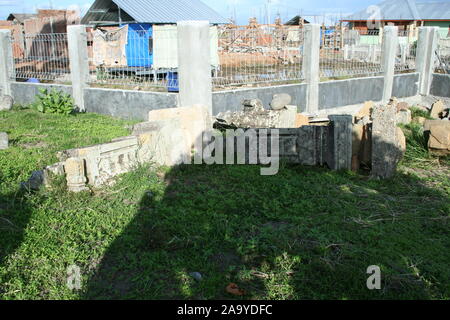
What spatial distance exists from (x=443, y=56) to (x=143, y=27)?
884 centimetres

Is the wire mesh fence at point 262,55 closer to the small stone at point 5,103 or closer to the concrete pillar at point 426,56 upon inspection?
the concrete pillar at point 426,56

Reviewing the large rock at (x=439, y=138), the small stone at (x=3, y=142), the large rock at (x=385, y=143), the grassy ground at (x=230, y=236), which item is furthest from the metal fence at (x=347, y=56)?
the small stone at (x=3, y=142)

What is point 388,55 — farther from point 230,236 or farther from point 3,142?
point 230,236

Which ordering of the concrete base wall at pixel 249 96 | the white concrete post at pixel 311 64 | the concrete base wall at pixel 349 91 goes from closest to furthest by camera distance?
the concrete base wall at pixel 249 96 < the white concrete post at pixel 311 64 < the concrete base wall at pixel 349 91

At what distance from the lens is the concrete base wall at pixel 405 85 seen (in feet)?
43.5

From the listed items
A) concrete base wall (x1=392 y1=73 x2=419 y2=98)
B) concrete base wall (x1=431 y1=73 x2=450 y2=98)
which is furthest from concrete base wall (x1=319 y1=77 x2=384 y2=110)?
concrete base wall (x1=431 y1=73 x2=450 y2=98)

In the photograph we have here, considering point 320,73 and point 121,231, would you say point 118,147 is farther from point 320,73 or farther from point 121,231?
point 320,73

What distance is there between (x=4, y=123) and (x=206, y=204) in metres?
6.27

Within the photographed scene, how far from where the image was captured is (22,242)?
4.26 m

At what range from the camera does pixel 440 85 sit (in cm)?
1348

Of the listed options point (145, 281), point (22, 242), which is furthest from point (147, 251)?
point (22, 242)

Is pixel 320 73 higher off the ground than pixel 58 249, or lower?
higher

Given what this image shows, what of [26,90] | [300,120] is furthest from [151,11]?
[300,120]

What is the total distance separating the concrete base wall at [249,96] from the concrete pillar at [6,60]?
22.1ft
